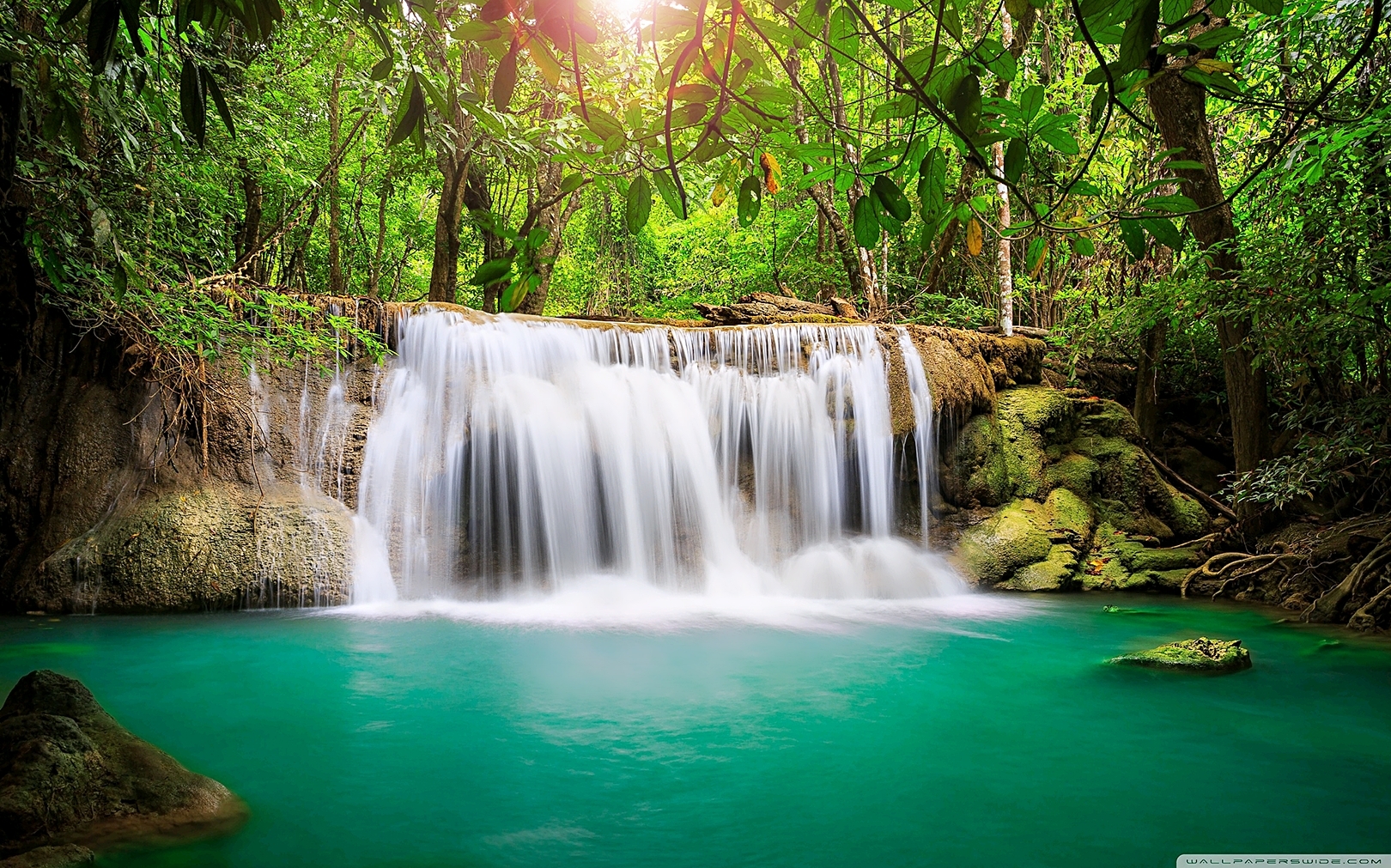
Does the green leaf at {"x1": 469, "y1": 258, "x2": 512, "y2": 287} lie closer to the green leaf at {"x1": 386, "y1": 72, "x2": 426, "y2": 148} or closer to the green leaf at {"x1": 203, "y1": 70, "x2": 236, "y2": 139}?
the green leaf at {"x1": 386, "y1": 72, "x2": 426, "y2": 148}

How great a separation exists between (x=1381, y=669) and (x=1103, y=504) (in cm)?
503

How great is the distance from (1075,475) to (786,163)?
5935 millimetres

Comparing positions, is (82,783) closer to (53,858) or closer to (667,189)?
(53,858)

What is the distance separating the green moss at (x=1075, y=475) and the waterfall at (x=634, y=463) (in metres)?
1.90

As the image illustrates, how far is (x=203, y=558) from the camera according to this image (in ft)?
25.3

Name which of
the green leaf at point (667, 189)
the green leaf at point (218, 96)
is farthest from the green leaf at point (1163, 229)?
the green leaf at point (218, 96)

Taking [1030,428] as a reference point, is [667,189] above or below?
below

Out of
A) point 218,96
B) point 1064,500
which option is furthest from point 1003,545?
point 218,96

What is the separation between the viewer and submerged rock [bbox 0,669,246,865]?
272 centimetres

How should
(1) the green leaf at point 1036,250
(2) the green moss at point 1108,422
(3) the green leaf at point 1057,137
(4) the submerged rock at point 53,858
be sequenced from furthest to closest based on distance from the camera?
(2) the green moss at point 1108,422 → (4) the submerged rock at point 53,858 → (1) the green leaf at point 1036,250 → (3) the green leaf at point 1057,137

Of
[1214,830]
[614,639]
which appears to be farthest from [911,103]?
[614,639]

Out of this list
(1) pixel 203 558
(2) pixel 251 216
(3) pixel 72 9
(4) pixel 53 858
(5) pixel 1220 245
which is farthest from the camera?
(2) pixel 251 216

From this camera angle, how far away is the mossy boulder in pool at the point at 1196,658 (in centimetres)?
569

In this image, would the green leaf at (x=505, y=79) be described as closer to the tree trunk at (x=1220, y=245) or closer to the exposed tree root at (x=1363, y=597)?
the tree trunk at (x=1220, y=245)
